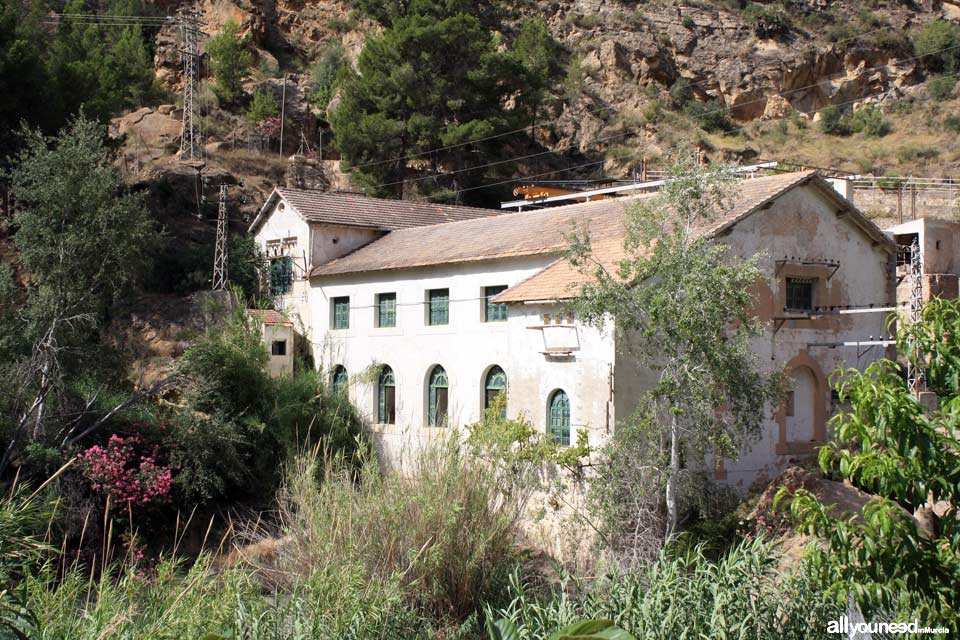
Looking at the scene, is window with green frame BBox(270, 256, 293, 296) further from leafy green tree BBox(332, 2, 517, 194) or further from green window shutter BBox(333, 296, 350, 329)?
leafy green tree BBox(332, 2, 517, 194)

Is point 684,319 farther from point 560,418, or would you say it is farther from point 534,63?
point 534,63

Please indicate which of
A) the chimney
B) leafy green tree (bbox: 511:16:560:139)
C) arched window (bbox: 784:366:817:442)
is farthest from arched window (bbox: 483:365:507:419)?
leafy green tree (bbox: 511:16:560:139)

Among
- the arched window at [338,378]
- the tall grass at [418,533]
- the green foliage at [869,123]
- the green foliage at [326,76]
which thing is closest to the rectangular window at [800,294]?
the tall grass at [418,533]

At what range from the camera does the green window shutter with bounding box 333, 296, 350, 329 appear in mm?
28688

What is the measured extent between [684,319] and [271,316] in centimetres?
1784

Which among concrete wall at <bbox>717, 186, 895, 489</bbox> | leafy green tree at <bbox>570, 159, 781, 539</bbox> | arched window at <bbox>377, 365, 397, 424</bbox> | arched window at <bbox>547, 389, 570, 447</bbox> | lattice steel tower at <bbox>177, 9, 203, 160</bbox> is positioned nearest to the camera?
leafy green tree at <bbox>570, 159, 781, 539</bbox>

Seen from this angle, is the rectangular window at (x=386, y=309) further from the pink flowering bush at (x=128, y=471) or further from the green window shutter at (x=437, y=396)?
the pink flowering bush at (x=128, y=471)

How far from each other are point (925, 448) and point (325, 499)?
783 cm

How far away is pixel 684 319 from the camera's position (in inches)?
554

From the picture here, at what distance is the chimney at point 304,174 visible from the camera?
152ft

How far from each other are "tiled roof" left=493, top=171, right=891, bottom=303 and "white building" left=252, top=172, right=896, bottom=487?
0.05m

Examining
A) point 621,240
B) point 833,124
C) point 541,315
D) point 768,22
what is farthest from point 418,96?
point 768,22

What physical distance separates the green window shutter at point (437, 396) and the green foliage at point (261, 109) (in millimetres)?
30576

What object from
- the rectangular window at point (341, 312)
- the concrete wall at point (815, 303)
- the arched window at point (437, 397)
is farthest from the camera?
the rectangular window at point (341, 312)
